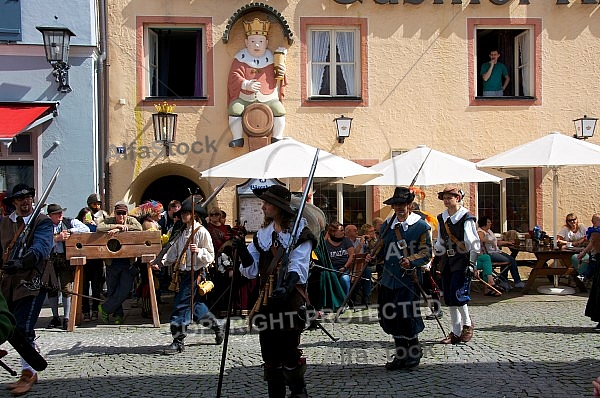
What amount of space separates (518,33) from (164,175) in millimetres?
7964

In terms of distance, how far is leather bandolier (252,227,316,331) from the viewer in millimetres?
5488

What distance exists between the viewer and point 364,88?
14.3m

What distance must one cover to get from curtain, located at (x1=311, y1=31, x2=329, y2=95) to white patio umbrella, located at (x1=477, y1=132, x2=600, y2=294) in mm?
4195

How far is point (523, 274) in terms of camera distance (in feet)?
47.4

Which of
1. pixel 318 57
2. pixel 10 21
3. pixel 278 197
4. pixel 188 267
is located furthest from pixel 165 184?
pixel 278 197

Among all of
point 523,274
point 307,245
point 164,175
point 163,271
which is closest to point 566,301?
point 523,274

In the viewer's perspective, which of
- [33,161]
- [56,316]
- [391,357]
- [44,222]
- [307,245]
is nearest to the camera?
[307,245]

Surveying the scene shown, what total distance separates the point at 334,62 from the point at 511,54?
153 inches

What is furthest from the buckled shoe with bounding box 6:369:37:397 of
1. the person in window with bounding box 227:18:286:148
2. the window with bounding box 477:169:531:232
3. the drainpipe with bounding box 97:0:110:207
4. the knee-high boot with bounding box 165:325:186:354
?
the window with bounding box 477:169:531:232

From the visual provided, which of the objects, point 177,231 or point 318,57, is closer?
point 177,231

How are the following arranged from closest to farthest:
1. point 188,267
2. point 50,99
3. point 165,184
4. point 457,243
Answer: point 457,243 → point 188,267 → point 50,99 → point 165,184

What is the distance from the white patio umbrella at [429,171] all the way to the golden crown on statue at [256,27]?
388 cm

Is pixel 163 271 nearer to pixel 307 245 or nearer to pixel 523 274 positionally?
pixel 307 245

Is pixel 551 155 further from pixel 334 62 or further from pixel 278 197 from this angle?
pixel 278 197
